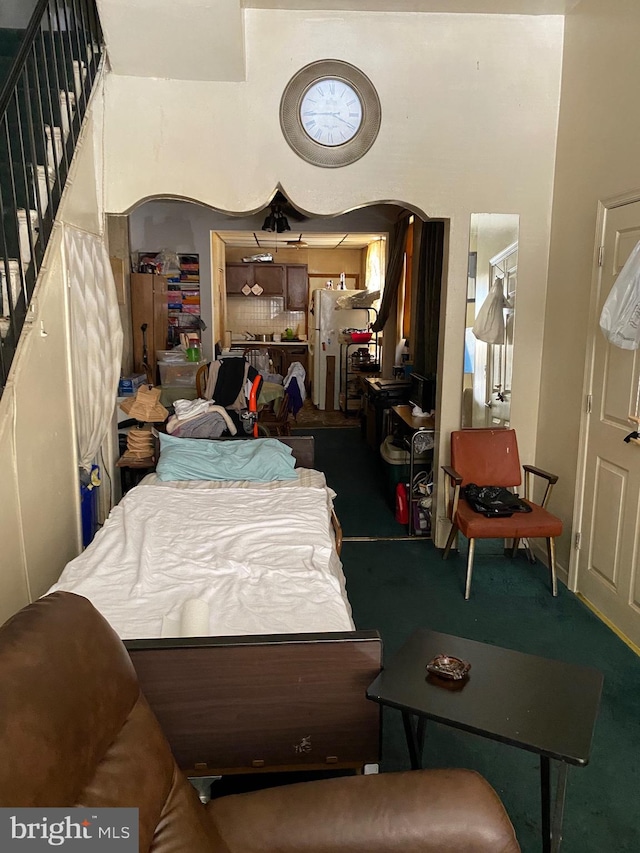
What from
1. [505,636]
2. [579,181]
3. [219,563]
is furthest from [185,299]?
[505,636]

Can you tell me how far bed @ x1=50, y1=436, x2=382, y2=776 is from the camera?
168cm

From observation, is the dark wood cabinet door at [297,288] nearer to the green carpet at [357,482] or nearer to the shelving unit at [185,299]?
the shelving unit at [185,299]

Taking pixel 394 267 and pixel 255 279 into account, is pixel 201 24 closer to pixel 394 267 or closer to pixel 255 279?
pixel 394 267

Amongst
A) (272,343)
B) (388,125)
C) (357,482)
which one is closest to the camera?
(388,125)

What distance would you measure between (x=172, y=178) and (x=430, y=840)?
137 inches

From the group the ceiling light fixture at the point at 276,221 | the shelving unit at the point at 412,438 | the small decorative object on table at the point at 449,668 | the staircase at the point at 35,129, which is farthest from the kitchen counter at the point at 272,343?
the small decorative object on table at the point at 449,668

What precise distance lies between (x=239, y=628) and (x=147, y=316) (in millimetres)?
5031

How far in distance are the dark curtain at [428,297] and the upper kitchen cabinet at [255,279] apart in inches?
174

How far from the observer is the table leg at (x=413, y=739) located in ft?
5.89

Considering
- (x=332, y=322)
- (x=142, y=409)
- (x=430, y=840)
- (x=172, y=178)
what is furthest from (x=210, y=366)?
(x=332, y=322)

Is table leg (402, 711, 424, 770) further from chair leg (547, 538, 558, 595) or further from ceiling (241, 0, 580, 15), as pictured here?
ceiling (241, 0, 580, 15)

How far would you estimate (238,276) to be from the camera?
10125 mm

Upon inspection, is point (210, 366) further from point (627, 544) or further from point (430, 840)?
point (430, 840)

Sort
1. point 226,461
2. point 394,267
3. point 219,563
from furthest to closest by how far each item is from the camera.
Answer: point 394,267
point 226,461
point 219,563
